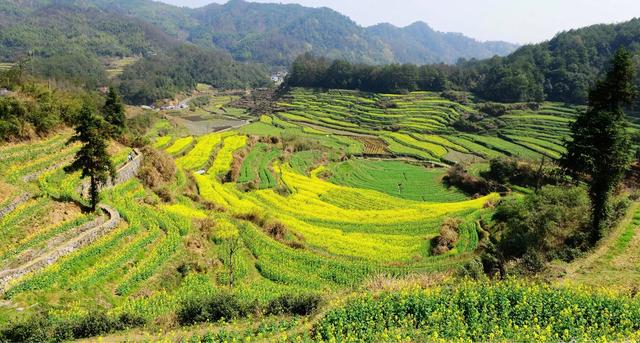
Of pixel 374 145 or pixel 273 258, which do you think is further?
pixel 374 145

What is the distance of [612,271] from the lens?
71.4 ft

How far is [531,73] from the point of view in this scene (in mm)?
110062

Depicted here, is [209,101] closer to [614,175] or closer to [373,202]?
[373,202]

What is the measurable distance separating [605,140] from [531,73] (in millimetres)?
96783

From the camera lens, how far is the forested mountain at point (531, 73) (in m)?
105

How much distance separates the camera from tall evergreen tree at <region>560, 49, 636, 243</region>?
2505cm

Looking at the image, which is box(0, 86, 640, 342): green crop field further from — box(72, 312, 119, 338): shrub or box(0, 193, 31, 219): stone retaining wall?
box(0, 193, 31, 219): stone retaining wall

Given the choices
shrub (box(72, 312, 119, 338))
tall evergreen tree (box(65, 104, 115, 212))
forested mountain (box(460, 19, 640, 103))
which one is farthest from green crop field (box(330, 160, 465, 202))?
forested mountain (box(460, 19, 640, 103))

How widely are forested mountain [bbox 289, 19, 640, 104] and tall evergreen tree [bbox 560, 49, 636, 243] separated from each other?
79644mm

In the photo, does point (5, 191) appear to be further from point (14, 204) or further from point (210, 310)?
point (210, 310)

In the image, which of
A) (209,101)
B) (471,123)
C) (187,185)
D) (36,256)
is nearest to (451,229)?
(187,185)

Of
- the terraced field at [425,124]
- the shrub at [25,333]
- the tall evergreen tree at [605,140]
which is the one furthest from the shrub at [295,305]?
the terraced field at [425,124]

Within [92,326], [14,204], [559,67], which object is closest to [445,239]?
[92,326]

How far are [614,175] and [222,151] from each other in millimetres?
47443
